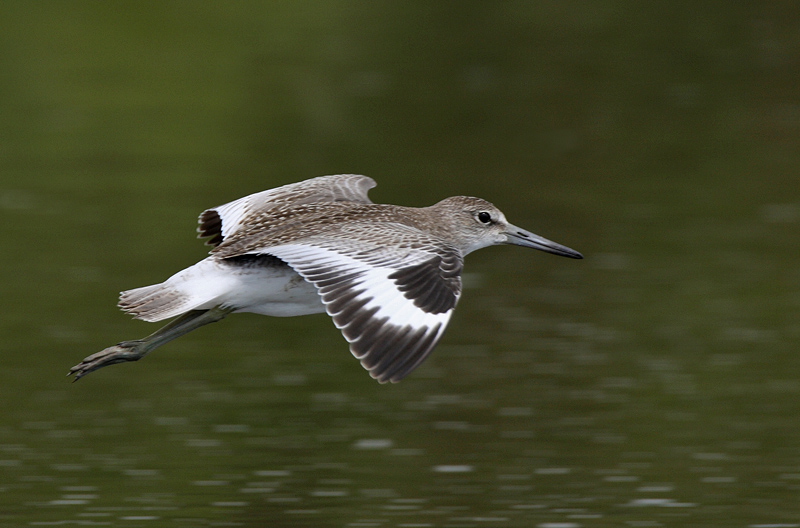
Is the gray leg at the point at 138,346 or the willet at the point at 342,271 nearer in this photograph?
the willet at the point at 342,271

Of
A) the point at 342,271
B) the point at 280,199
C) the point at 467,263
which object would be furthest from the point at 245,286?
the point at 467,263

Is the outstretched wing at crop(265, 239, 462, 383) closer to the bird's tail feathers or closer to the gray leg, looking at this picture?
the bird's tail feathers

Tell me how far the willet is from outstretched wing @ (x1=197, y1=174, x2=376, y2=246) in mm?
15

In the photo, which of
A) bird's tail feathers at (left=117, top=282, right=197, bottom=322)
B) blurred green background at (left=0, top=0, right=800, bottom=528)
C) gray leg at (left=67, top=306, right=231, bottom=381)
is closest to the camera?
bird's tail feathers at (left=117, top=282, right=197, bottom=322)

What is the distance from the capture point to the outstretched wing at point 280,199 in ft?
36.4

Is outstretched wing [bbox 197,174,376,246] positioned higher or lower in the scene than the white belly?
higher

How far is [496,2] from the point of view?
29891 millimetres

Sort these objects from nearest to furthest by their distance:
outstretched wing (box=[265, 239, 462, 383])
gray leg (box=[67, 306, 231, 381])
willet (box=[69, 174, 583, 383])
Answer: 1. outstretched wing (box=[265, 239, 462, 383])
2. willet (box=[69, 174, 583, 383])
3. gray leg (box=[67, 306, 231, 381])

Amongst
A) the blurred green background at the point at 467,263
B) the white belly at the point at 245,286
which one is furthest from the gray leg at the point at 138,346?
the blurred green background at the point at 467,263

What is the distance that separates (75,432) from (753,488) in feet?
19.6

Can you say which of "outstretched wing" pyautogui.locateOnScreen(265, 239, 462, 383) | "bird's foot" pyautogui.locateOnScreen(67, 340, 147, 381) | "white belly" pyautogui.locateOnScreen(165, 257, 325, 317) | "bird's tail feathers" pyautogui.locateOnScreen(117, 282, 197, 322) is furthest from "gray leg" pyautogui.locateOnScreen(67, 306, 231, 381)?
"outstretched wing" pyautogui.locateOnScreen(265, 239, 462, 383)

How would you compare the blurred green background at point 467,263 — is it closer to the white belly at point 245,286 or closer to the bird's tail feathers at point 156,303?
the white belly at point 245,286

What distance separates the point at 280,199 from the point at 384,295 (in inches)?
109

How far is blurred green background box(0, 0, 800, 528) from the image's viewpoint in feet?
40.2
